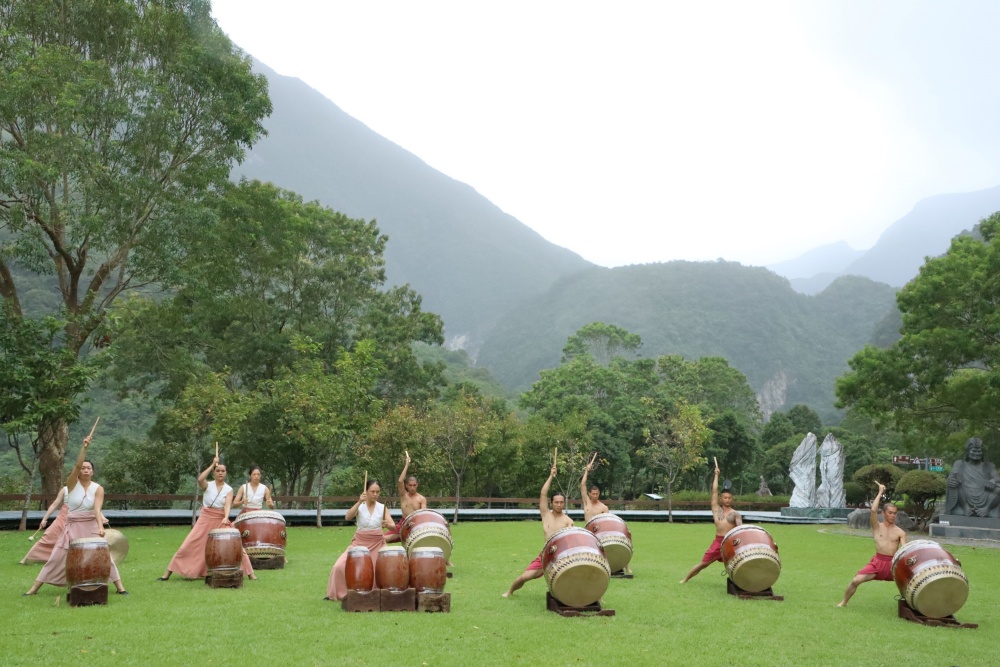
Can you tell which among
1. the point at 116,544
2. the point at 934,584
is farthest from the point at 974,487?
the point at 116,544

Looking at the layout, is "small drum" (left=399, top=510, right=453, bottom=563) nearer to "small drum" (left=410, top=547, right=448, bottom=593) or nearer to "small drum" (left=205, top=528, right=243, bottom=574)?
"small drum" (left=410, top=547, right=448, bottom=593)

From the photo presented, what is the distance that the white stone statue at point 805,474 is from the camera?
121ft

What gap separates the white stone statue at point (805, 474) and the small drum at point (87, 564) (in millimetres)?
33077

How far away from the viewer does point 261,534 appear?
13.3m

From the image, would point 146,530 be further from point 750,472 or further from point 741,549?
point 750,472

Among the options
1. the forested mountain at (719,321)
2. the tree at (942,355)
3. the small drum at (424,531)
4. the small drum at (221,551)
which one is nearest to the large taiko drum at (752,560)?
the small drum at (424,531)

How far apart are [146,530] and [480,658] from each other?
647 inches

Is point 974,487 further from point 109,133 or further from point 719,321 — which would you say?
point 719,321

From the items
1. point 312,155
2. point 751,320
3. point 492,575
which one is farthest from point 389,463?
point 312,155

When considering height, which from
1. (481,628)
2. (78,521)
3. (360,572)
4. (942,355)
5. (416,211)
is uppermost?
(416,211)

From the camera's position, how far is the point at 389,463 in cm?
3409

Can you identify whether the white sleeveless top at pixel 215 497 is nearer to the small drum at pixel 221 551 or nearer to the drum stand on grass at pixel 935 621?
the small drum at pixel 221 551

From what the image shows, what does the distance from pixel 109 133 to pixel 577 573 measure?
739 inches

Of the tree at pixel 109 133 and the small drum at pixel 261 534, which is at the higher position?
the tree at pixel 109 133
